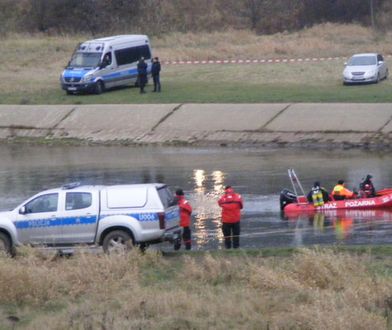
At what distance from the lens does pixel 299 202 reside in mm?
27812

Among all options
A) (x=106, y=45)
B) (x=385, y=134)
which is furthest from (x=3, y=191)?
(x=106, y=45)

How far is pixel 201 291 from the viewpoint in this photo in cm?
1695

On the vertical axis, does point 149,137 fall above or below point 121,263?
below

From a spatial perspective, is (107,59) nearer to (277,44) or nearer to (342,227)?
(277,44)

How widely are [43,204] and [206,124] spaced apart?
23.3 metres

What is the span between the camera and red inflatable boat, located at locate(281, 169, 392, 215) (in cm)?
2739

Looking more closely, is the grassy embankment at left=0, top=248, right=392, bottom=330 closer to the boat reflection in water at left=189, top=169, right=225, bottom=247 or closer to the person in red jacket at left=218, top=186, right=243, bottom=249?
the person in red jacket at left=218, top=186, right=243, bottom=249

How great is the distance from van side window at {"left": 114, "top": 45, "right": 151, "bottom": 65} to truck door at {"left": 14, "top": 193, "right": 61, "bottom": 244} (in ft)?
101

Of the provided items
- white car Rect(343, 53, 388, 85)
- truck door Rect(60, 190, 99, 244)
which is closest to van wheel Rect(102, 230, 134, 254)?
truck door Rect(60, 190, 99, 244)

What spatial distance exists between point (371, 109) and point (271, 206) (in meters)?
16.0

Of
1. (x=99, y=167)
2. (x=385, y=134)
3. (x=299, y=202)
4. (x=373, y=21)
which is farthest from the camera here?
(x=373, y=21)

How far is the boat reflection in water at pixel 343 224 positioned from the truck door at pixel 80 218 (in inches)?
168

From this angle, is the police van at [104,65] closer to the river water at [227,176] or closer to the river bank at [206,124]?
the river bank at [206,124]

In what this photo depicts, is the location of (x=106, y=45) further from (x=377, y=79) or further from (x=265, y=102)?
(x=377, y=79)
